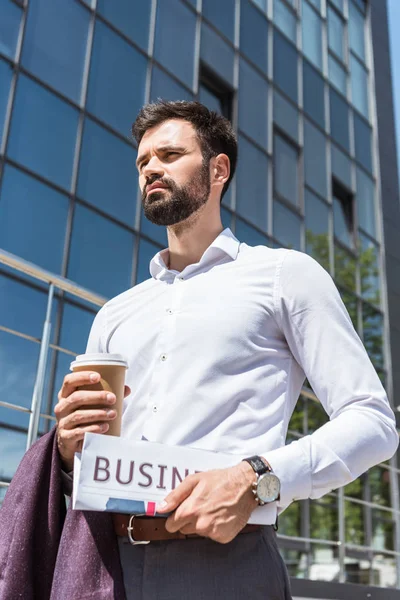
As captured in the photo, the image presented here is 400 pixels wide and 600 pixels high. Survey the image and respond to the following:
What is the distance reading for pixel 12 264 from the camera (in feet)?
9.10

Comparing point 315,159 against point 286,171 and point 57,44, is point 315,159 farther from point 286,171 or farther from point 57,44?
point 57,44

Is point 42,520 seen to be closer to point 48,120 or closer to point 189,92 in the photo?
point 48,120

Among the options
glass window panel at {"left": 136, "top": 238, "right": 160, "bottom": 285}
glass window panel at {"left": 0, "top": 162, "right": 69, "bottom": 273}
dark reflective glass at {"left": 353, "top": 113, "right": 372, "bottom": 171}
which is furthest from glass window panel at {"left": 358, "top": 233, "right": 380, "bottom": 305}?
glass window panel at {"left": 0, "top": 162, "right": 69, "bottom": 273}

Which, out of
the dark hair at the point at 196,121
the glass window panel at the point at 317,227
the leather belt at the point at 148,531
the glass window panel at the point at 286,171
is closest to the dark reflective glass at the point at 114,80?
the glass window panel at the point at 286,171

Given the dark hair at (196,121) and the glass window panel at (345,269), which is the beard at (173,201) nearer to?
the dark hair at (196,121)

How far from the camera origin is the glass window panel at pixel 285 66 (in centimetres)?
1305

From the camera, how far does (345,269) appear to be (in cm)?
1330

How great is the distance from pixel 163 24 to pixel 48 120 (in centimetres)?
335

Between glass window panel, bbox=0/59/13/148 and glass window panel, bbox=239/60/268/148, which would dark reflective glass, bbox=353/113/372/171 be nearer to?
glass window panel, bbox=239/60/268/148

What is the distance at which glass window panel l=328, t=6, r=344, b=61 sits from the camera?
1498cm

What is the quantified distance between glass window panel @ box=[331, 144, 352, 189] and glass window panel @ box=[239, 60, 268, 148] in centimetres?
216

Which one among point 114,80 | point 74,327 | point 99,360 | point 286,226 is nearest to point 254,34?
point 286,226

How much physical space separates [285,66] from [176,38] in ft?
10.8

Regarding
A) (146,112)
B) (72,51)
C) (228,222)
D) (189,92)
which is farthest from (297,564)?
(146,112)
